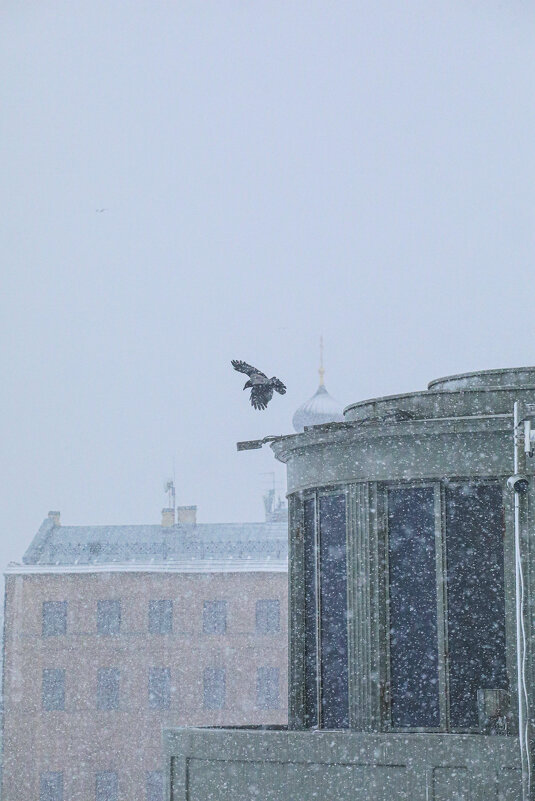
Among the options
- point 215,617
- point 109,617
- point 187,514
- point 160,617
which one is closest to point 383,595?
point 215,617

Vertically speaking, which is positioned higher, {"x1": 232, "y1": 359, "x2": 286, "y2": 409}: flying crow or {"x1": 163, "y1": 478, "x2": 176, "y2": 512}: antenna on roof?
{"x1": 163, "y1": 478, "x2": 176, "y2": 512}: antenna on roof

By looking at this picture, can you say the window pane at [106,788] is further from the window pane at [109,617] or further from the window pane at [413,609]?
the window pane at [413,609]

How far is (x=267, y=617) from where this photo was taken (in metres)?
54.3

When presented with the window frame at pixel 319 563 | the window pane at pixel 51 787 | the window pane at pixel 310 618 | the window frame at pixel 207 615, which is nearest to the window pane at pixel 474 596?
the window frame at pixel 319 563

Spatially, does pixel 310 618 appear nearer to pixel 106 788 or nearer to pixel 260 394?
pixel 260 394

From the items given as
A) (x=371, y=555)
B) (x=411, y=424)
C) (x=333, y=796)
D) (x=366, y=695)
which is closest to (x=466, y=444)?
(x=411, y=424)

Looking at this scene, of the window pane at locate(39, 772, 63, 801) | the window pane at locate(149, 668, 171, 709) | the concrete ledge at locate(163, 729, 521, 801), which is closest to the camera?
the concrete ledge at locate(163, 729, 521, 801)

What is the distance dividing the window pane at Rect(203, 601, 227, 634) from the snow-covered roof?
2137 millimetres

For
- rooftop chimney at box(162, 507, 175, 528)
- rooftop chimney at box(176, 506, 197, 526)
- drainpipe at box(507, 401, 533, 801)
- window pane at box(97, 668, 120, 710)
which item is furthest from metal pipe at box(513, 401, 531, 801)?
rooftop chimney at box(176, 506, 197, 526)

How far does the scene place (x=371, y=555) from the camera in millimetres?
14750

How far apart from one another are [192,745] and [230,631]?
39.9 metres

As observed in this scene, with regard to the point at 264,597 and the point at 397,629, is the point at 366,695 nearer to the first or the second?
the point at 397,629

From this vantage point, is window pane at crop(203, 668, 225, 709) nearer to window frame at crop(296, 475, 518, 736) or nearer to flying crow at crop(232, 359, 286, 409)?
flying crow at crop(232, 359, 286, 409)

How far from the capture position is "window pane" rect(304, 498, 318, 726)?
52.0 feet
